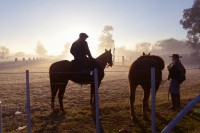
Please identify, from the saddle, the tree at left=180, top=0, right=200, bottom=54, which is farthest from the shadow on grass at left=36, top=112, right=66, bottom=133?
the tree at left=180, top=0, right=200, bottom=54

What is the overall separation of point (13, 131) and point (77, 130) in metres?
1.78

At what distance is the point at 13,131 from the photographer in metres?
9.16

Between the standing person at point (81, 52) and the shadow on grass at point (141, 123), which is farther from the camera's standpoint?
the standing person at point (81, 52)

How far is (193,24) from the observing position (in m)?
59.5

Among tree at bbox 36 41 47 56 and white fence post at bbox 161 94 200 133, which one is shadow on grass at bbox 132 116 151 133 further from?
tree at bbox 36 41 47 56

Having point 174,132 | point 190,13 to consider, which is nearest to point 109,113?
point 174,132

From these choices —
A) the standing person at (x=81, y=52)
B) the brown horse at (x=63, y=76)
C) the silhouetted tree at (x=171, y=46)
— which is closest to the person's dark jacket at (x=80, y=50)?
the standing person at (x=81, y=52)

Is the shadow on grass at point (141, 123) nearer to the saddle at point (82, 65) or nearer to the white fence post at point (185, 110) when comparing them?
the saddle at point (82, 65)

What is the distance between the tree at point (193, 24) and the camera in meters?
58.7

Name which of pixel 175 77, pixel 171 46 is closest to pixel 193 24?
pixel 175 77

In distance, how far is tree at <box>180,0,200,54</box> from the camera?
5869 centimetres

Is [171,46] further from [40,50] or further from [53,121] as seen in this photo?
[53,121]

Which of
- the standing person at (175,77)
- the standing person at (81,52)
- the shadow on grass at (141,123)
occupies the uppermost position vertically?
the standing person at (81,52)

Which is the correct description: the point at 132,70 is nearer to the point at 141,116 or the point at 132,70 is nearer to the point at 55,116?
the point at 141,116
